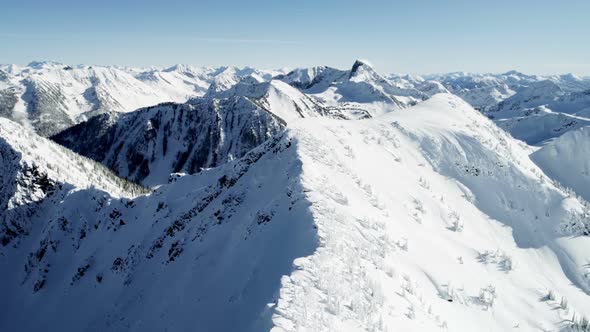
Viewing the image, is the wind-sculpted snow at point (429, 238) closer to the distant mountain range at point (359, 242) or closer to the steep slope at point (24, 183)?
the distant mountain range at point (359, 242)

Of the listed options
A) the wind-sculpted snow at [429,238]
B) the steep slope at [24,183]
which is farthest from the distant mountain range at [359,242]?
the steep slope at [24,183]

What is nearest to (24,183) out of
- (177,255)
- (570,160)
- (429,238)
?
(177,255)

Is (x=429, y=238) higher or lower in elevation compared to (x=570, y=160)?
higher

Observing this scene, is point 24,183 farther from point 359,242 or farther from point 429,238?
point 429,238

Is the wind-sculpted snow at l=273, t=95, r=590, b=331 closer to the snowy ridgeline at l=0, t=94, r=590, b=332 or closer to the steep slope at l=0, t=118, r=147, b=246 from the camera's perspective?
the snowy ridgeline at l=0, t=94, r=590, b=332

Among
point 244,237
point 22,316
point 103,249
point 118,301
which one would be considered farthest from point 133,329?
point 22,316

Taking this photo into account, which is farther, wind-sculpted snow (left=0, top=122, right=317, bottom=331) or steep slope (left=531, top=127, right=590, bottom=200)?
steep slope (left=531, top=127, right=590, bottom=200)

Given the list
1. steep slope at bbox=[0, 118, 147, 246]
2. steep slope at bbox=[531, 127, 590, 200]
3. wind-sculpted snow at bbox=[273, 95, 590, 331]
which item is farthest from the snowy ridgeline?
steep slope at bbox=[0, 118, 147, 246]
